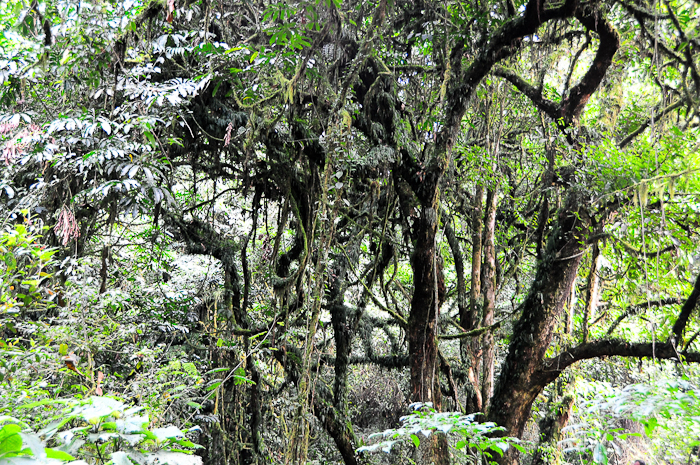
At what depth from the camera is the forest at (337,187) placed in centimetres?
258

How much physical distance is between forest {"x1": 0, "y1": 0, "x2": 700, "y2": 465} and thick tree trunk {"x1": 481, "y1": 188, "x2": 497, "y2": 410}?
1.3 inches

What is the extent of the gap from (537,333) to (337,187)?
86.7 inches

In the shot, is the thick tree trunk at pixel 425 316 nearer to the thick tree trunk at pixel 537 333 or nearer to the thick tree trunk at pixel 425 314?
the thick tree trunk at pixel 425 314

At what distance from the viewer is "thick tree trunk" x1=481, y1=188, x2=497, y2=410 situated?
4.85 meters

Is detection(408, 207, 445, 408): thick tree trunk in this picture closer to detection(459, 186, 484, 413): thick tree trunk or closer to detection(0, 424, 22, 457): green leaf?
detection(459, 186, 484, 413): thick tree trunk

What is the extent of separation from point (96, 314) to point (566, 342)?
3.73 metres

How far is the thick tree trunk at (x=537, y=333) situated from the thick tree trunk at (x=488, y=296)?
2.94 ft

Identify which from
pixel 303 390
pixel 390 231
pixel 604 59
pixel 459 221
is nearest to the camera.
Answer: pixel 303 390

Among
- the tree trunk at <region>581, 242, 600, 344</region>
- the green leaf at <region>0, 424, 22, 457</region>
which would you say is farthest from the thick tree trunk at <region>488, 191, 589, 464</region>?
the green leaf at <region>0, 424, 22, 457</region>

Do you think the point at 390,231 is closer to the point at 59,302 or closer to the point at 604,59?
the point at 604,59

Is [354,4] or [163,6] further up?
[354,4]

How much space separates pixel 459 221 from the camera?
252 inches

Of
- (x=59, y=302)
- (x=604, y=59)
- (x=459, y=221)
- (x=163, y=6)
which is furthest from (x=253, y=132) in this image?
(x=459, y=221)

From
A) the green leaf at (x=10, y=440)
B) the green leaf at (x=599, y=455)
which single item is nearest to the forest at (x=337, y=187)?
the green leaf at (x=599, y=455)
